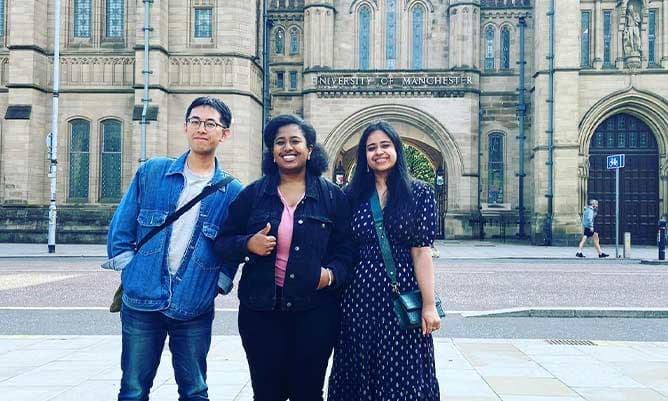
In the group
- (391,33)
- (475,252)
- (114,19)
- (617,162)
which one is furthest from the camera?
(391,33)

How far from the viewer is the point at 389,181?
3.50 meters

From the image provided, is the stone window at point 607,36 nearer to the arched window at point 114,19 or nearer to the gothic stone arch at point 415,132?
the gothic stone arch at point 415,132

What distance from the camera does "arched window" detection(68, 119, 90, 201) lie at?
81.4 feet

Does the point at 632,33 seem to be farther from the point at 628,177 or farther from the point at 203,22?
the point at 203,22

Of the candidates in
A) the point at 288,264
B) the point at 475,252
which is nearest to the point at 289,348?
the point at 288,264

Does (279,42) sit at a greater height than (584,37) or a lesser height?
greater

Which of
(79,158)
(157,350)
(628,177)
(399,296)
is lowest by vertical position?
(157,350)

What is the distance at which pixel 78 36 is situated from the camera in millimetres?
24766

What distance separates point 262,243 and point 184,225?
1.67 ft

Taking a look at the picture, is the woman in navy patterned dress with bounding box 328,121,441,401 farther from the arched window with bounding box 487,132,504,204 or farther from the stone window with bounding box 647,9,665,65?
the stone window with bounding box 647,9,665,65

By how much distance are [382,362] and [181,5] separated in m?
23.1

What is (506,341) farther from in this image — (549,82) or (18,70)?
(18,70)

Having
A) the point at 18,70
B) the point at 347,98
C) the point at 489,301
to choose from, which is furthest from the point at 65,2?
the point at 489,301

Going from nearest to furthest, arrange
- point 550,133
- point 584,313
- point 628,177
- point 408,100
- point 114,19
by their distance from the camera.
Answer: point 584,313, point 550,133, point 628,177, point 114,19, point 408,100
